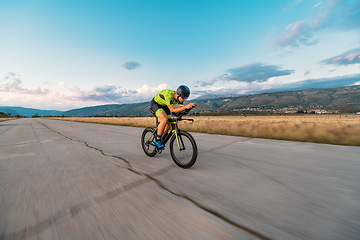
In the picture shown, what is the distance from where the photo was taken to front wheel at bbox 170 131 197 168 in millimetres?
3516

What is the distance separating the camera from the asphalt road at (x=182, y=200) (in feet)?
5.28

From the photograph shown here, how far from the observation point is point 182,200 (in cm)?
223

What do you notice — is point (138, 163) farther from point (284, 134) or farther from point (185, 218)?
point (284, 134)

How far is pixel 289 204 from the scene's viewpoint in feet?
6.88

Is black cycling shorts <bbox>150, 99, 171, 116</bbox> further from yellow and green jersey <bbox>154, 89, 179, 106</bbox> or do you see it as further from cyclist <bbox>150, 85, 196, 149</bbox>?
yellow and green jersey <bbox>154, 89, 179, 106</bbox>

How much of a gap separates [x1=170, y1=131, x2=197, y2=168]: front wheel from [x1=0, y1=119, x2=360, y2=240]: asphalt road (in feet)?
0.66

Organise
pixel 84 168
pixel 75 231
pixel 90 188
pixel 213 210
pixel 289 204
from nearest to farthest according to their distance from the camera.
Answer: pixel 75 231, pixel 213 210, pixel 289 204, pixel 90 188, pixel 84 168

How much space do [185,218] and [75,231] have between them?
1069 millimetres

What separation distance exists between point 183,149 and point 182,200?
165 centimetres

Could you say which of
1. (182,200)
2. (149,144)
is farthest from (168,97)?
(182,200)

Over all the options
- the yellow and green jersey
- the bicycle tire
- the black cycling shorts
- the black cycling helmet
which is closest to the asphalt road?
the bicycle tire

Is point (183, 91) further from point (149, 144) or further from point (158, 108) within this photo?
point (149, 144)

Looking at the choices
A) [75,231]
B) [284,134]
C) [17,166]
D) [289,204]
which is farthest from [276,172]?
[284,134]

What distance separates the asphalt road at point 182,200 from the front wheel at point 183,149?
20 centimetres
